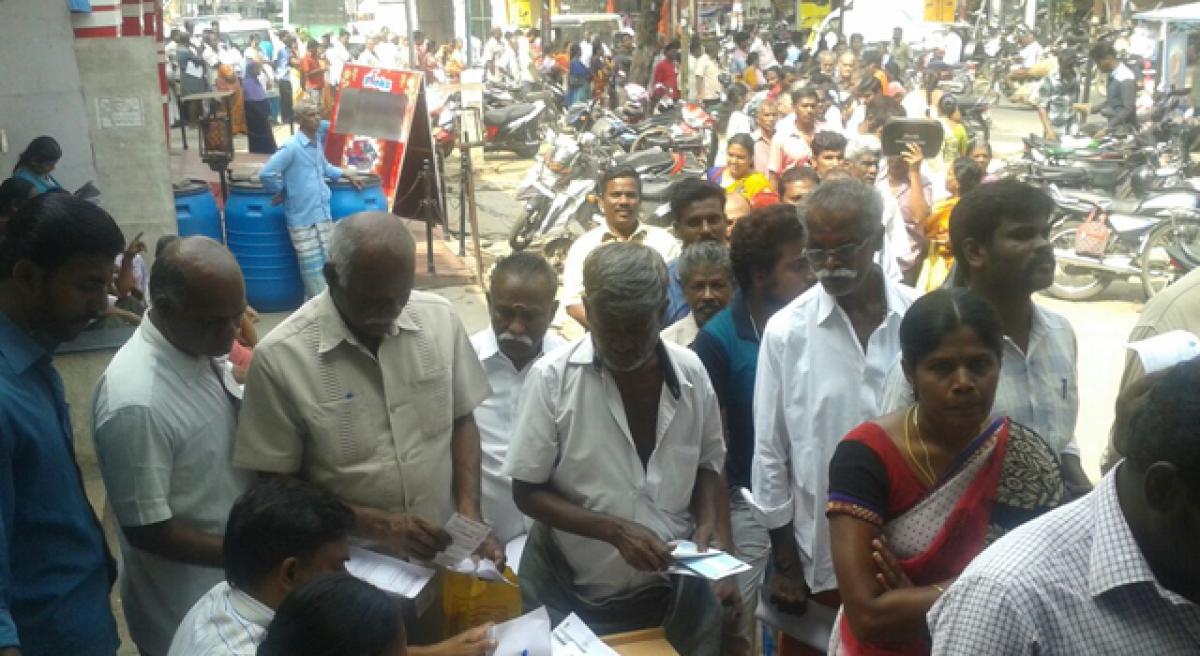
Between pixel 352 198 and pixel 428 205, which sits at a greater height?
pixel 352 198

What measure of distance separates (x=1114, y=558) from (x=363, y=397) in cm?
→ 179

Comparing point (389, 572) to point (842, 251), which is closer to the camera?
point (389, 572)

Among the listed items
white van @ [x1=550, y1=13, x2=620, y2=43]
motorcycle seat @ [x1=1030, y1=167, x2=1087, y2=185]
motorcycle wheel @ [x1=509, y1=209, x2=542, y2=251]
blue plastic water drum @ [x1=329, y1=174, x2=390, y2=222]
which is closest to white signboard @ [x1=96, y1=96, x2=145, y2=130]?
blue plastic water drum @ [x1=329, y1=174, x2=390, y2=222]

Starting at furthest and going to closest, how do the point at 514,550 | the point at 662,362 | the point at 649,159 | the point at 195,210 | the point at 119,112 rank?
1. the point at 649,159
2. the point at 195,210
3. the point at 119,112
4. the point at 514,550
5. the point at 662,362

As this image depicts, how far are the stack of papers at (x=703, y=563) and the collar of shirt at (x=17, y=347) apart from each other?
4.75ft

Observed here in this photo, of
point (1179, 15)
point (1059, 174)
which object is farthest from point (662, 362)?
point (1179, 15)

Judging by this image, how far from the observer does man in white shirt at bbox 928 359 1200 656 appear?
4.60ft

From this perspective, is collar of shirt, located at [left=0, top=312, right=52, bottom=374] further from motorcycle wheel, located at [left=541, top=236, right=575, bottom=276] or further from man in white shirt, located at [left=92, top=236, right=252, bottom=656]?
motorcycle wheel, located at [left=541, top=236, right=575, bottom=276]

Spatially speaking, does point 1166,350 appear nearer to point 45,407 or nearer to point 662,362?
point 662,362

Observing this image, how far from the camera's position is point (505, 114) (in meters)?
18.5

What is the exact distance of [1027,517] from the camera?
2.12 m

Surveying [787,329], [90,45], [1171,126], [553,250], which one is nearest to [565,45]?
[1171,126]

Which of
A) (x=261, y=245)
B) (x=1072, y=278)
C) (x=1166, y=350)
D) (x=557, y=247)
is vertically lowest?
(x=1072, y=278)

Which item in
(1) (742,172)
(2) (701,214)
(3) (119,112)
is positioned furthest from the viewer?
(3) (119,112)
